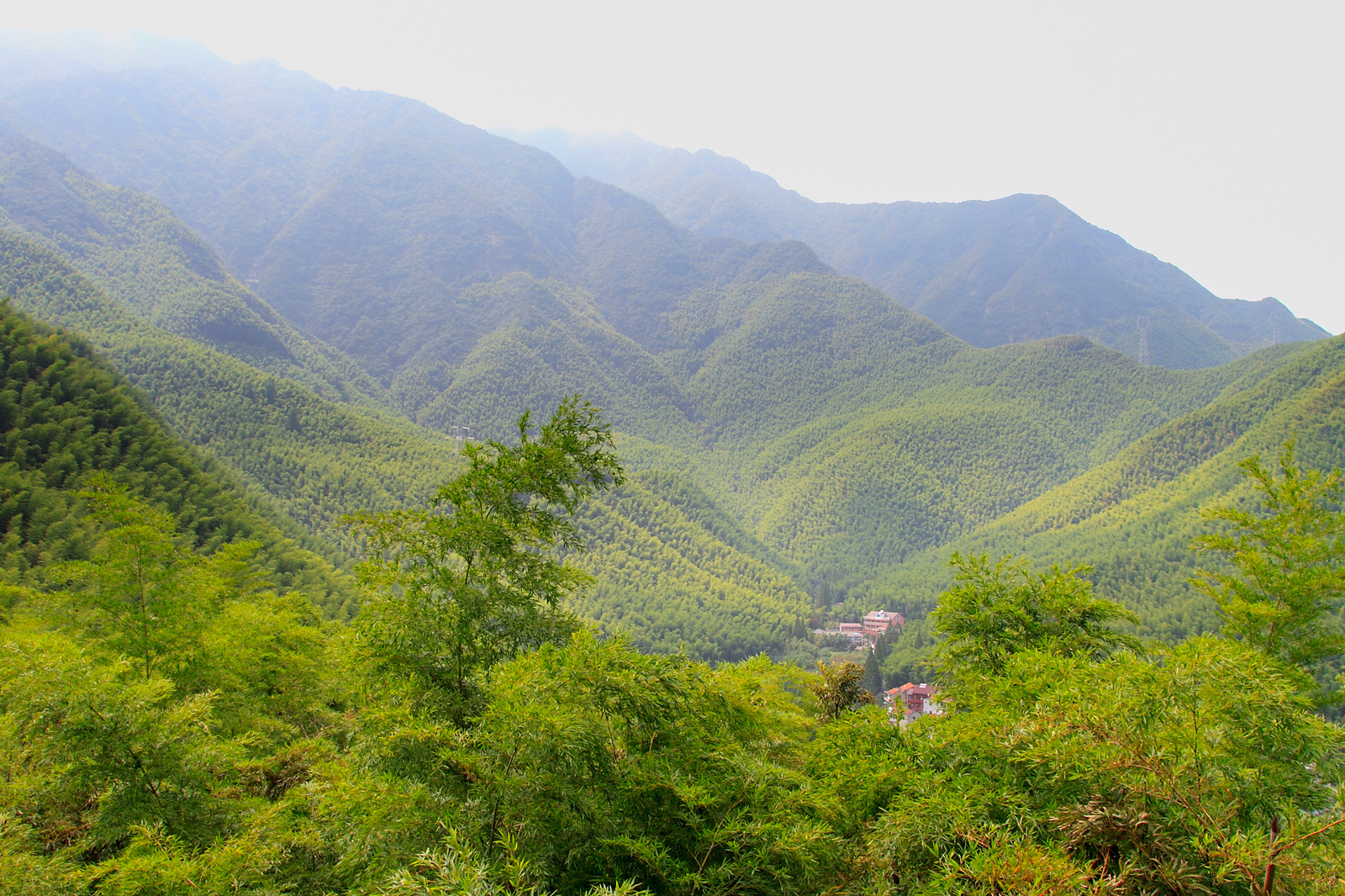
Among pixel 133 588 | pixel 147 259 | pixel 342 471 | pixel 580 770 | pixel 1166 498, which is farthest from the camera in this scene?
pixel 147 259

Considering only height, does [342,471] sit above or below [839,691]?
below

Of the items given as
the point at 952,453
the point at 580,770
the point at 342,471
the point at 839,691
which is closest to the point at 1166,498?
the point at 952,453

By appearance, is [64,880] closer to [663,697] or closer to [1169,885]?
[663,697]

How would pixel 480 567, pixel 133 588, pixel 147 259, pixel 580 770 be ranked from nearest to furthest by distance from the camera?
pixel 580 770, pixel 480 567, pixel 133 588, pixel 147 259

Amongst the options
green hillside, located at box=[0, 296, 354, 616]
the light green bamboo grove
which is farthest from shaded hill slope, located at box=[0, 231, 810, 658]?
the light green bamboo grove

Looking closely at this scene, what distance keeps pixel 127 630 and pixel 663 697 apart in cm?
1131

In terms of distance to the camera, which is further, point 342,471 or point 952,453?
point 952,453

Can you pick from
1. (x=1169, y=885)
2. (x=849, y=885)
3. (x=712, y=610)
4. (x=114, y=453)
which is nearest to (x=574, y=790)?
(x=849, y=885)

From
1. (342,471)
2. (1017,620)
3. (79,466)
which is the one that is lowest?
(342,471)

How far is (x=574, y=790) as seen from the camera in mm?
7105

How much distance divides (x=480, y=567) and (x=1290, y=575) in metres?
16.6

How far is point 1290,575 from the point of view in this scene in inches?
539

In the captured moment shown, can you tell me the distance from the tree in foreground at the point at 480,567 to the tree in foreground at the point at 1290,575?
1443cm

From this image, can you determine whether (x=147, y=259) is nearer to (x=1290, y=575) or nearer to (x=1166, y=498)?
(x=1290, y=575)
